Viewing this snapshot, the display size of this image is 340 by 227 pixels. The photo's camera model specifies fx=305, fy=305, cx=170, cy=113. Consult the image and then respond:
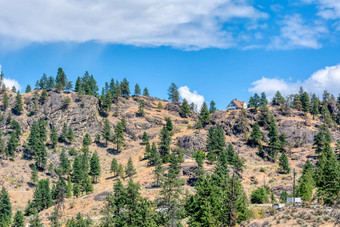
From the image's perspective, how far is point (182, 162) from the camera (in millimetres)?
97625

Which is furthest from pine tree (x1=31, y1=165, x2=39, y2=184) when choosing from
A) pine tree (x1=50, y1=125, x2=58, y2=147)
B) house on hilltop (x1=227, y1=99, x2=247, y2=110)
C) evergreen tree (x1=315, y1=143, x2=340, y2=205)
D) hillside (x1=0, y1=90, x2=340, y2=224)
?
house on hilltop (x1=227, y1=99, x2=247, y2=110)

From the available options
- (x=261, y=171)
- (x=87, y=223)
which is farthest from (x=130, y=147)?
(x=87, y=223)

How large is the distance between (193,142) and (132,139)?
105 ft

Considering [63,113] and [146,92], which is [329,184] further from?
[146,92]

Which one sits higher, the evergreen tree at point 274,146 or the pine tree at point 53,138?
the pine tree at point 53,138

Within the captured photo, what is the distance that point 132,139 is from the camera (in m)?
141

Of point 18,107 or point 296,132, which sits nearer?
point 296,132

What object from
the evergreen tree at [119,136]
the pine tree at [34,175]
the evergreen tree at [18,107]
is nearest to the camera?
the pine tree at [34,175]

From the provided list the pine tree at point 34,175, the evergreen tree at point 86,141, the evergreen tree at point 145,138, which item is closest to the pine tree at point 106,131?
the evergreen tree at point 86,141

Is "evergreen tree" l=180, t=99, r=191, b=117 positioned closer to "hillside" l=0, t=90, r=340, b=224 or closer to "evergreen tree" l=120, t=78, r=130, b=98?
"hillside" l=0, t=90, r=340, b=224

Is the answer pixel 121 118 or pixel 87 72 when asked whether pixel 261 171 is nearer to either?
pixel 121 118

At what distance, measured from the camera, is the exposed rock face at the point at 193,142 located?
121938 mm

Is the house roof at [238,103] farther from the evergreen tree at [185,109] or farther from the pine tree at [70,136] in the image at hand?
the pine tree at [70,136]

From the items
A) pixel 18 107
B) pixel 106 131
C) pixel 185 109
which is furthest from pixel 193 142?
pixel 18 107
